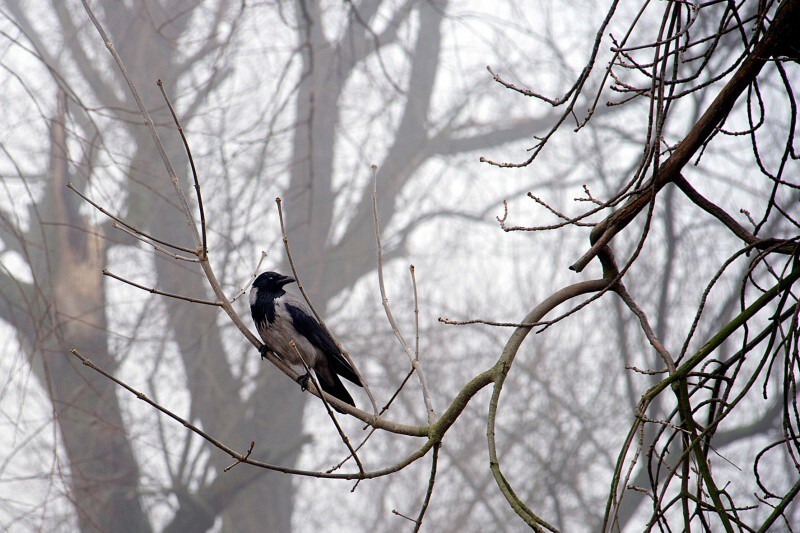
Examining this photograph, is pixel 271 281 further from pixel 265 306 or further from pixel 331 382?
pixel 331 382

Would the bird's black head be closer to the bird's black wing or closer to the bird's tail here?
the bird's black wing

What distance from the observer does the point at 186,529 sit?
8.82 m

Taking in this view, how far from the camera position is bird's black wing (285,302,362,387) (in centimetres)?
353

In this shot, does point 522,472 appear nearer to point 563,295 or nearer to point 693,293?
point 693,293

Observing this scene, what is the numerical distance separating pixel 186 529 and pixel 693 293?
6.31 m

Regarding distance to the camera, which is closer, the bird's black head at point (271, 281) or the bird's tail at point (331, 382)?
the bird's tail at point (331, 382)

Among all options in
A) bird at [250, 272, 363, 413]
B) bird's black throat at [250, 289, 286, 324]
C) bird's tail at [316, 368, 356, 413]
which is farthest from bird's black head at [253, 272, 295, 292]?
bird's tail at [316, 368, 356, 413]

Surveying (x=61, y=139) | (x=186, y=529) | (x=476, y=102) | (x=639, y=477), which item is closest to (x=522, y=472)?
(x=639, y=477)

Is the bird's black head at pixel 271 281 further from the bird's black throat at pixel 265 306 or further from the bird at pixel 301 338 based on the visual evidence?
the bird at pixel 301 338

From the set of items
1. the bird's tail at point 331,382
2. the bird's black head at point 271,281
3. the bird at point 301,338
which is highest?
the bird's black head at point 271,281

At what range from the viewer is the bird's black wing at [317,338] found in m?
3.53

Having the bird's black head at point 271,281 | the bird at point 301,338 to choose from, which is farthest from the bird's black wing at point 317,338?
the bird's black head at point 271,281

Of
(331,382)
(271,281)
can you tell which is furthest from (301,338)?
(271,281)

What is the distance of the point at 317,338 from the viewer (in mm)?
3600
